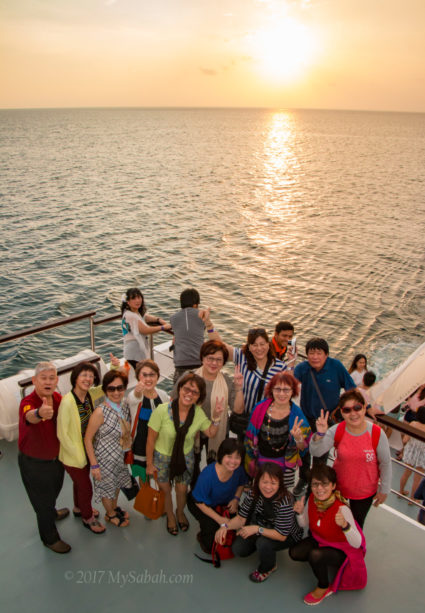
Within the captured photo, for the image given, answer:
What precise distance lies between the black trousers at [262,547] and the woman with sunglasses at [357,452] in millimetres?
740

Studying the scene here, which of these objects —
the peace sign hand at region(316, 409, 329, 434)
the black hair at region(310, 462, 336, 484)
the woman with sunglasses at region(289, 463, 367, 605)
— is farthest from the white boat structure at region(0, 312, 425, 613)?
the black hair at region(310, 462, 336, 484)

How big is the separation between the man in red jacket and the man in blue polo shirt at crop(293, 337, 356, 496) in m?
2.45

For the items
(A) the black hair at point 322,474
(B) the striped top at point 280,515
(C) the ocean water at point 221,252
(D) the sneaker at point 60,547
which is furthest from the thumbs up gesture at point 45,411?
(C) the ocean water at point 221,252

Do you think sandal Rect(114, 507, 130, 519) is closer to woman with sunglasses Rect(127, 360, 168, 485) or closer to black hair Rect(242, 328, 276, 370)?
woman with sunglasses Rect(127, 360, 168, 485)

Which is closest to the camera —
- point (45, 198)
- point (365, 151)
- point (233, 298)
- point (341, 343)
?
point (341, 343)

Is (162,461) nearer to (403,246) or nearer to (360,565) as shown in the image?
(360,565)

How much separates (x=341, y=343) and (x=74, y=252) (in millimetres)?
16240

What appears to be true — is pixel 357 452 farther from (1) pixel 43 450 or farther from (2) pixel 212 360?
(1) pixel 43 450

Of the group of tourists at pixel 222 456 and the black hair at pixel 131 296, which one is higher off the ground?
the black hair at pixel 131 296

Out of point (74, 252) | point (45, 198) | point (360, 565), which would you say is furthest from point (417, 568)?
point (45, 198)

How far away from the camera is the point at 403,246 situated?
98.6ft

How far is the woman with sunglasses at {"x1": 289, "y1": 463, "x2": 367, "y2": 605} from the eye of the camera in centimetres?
405

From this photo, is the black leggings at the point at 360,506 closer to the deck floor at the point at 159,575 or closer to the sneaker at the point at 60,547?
Result: the deck floor at the point at 159,575

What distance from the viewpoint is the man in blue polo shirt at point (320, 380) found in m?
4.95
